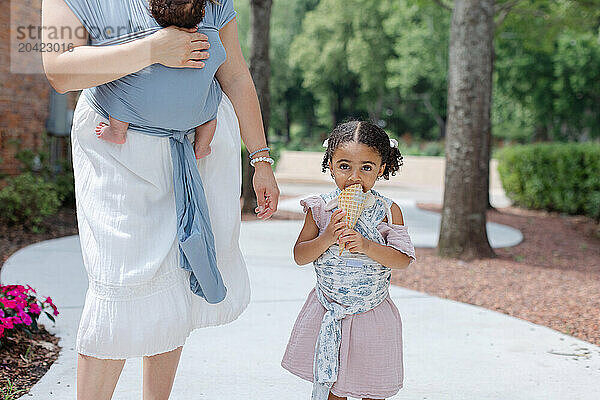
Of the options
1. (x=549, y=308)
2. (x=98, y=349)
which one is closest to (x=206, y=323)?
(x=98, y=349)

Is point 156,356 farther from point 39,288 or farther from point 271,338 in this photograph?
point 39,288

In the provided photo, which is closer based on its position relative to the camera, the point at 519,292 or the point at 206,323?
the point at 206,323

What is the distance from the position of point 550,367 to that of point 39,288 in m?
3.61

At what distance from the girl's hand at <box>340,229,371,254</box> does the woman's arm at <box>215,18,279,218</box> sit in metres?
0.27

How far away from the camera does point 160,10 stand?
6.67 feet

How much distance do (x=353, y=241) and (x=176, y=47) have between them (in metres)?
0.90

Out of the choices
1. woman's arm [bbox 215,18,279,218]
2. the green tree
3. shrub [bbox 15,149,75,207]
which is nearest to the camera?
woman's arm [bbox 215,18,279,218]

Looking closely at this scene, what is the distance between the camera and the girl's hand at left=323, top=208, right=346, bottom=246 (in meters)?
2.46

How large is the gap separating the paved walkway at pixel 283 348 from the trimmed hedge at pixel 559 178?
8062mm

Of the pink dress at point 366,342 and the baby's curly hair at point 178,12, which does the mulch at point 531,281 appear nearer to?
the pink dress at point 366,342

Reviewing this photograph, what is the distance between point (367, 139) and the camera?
2545 mm

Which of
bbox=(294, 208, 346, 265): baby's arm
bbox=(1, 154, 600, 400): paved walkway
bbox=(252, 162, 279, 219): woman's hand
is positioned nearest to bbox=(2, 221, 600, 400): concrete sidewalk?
bbox=(1, 154, 600, 400): paved walkway

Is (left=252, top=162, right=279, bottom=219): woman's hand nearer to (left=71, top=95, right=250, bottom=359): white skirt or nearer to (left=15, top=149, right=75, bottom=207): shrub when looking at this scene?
(left=71, top=95, right=250, bottom=359): white skirt

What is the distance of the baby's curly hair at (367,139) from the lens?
8.37 feet
